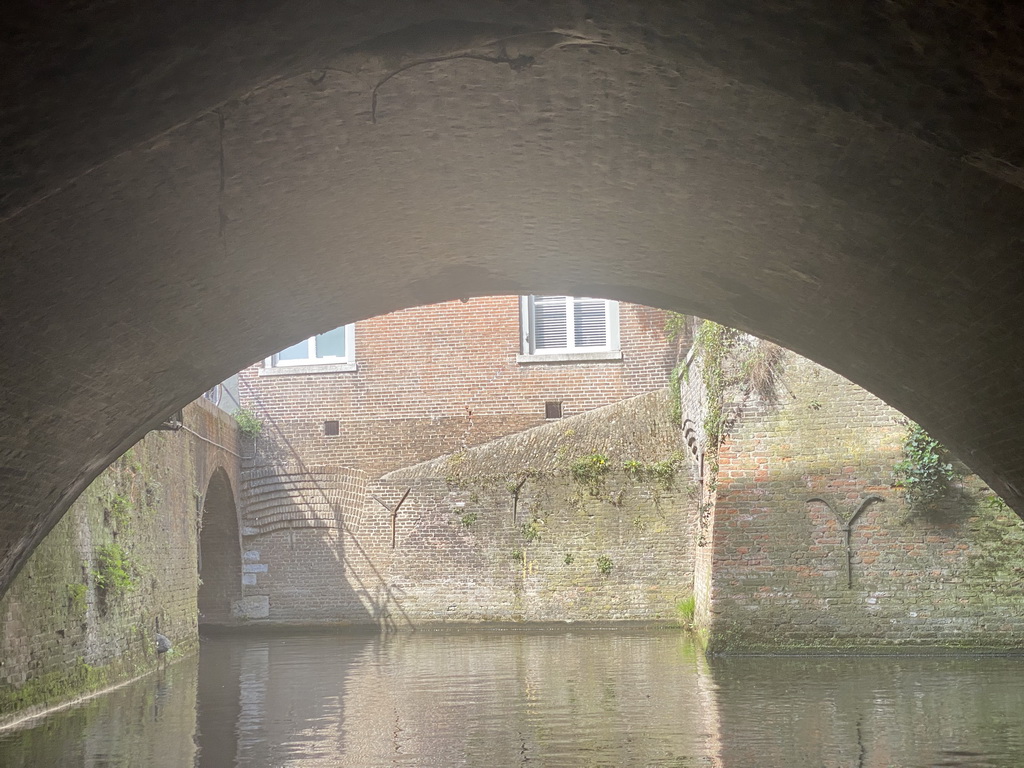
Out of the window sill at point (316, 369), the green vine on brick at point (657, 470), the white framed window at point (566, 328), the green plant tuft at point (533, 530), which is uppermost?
the white framed window at point (566, 328)

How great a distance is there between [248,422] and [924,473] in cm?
1372

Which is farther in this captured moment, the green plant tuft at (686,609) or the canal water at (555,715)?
the green plant tuft at (686,609)

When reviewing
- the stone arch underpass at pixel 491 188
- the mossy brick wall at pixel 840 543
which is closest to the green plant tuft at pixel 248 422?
the mossy brick wall at pixel 840 543

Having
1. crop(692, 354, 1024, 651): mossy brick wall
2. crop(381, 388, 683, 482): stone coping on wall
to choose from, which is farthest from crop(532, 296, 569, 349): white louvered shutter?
crop(692, 354, 1024, 651): mossy brick wall

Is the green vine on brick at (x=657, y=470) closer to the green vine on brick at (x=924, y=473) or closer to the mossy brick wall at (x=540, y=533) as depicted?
the mossy brick wall at (x=540, y=533)

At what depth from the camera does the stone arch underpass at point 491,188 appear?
11.3ft

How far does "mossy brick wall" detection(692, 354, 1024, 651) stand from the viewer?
1313 cm

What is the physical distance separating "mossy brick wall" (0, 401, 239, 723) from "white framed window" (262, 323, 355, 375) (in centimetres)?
487

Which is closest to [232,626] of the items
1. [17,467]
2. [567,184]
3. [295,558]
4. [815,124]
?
[295,558]

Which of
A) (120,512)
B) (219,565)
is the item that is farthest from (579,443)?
(120,512)

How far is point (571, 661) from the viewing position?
1417 centimetres

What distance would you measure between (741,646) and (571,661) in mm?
2175

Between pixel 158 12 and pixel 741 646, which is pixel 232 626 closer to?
pixel 741 646

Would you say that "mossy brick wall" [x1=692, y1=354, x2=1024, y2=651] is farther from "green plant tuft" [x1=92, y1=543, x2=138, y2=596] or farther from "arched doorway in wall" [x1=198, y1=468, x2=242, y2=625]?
"arched doorway in wall" [x1=198, y1=468, x2=242, y2=625]
